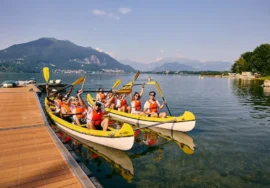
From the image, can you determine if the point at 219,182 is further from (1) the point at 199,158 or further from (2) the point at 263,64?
(2) the point at 263,64

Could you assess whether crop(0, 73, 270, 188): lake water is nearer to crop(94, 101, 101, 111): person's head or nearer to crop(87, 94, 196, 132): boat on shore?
crop(87, 94, 196, 132): boat on shore

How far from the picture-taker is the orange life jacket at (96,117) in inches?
451

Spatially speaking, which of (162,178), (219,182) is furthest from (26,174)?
(219,182)

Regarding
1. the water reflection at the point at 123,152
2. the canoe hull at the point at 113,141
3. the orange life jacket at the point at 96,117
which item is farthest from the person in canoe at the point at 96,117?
the water reflection at the point at 123,152

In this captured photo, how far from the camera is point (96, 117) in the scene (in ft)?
37.9

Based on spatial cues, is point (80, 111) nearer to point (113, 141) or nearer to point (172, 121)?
point (113, 141)

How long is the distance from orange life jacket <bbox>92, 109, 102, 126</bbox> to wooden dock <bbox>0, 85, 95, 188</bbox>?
2291mm

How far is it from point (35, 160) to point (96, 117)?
4.46 meters

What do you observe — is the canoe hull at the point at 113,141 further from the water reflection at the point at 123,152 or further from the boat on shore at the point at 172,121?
the boat on shore at the point at 172,121

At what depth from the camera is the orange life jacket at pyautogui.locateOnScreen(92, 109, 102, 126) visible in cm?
1145

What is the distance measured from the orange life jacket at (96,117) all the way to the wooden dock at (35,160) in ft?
7.52

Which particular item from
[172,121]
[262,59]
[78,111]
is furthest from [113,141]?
[262,59]

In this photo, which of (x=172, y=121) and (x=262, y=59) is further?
(x=262, y=59)

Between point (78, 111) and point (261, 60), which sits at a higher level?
point (261, 60)
